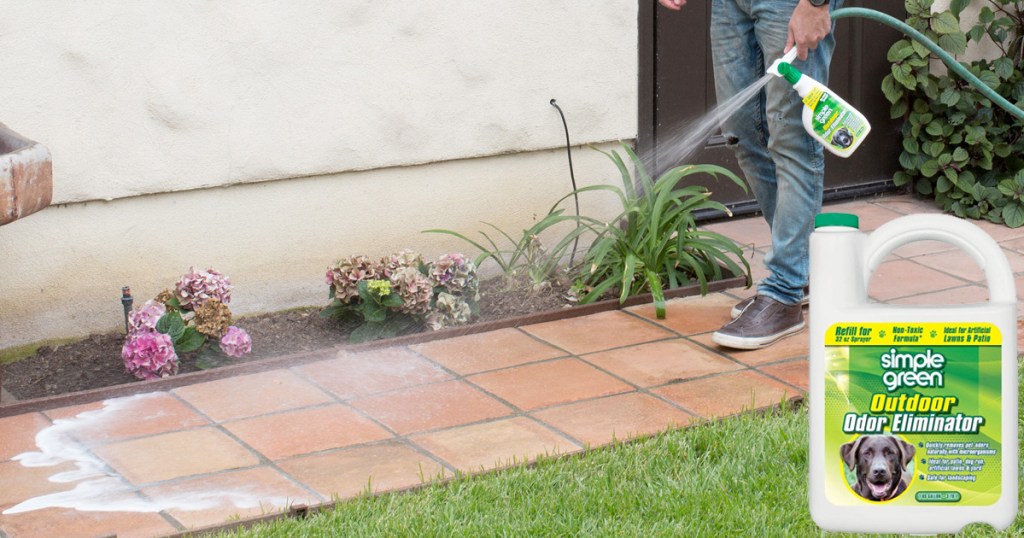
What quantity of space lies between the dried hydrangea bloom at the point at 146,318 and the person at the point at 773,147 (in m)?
1.78

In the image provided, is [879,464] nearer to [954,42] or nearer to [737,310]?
[737,310]

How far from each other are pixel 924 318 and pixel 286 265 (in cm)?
321

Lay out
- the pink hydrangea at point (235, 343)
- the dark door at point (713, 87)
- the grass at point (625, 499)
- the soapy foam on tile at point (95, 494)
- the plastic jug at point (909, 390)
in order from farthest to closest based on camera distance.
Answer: the dark door at point (713, 87) → the pink hydrangea at point (235, 343) → the soapy foam on tile at point (95, 494) → the grass at point (625, 499) → the plastic jug at point (909, 390)

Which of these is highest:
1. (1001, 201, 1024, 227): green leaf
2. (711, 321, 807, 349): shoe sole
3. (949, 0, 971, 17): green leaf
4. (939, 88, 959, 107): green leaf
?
(949, 0, 971, 17): green leaf

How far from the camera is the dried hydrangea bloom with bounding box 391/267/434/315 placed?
4.37 m

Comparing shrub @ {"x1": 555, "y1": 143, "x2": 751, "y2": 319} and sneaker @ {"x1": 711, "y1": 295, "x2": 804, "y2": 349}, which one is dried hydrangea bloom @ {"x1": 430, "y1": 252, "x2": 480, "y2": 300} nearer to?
shrub @ {"x1": 555, "y1": 143, "x2": 751, "y2": 319}

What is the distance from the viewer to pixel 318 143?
4.62 m

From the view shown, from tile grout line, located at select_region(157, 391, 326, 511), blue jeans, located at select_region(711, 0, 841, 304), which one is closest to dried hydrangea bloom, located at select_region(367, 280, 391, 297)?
tile grout line, located at select_region(157, 391, 326, 511)

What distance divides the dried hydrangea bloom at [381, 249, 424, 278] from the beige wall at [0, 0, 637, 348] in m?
0.29

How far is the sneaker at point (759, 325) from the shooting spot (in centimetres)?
411

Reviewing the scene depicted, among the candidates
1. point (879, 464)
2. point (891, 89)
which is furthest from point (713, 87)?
point (879, 464)

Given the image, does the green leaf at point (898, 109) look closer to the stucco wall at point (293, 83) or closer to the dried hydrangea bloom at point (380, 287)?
the stucco wall at point (293, 83)

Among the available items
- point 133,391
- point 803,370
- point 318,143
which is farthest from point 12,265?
point 803,370

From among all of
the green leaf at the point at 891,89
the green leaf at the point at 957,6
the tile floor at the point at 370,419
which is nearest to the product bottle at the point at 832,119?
the tile floor at the point at 370,419
